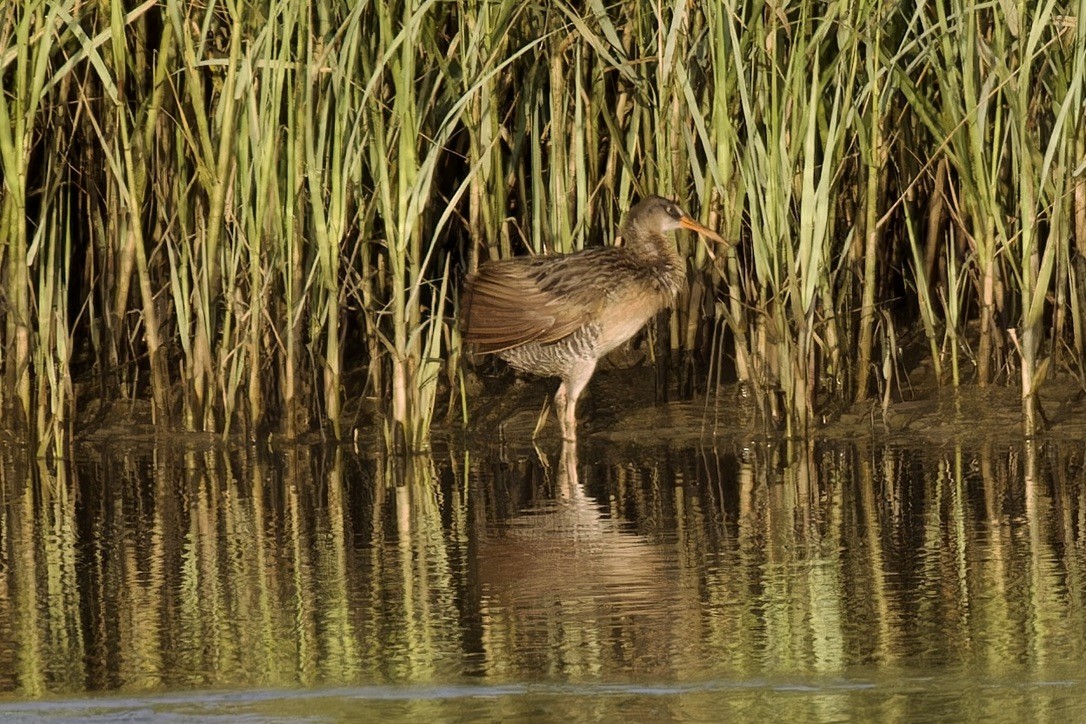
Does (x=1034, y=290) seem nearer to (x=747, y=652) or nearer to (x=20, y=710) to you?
(x=747, y=652)

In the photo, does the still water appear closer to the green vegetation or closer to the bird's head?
the green vegetation

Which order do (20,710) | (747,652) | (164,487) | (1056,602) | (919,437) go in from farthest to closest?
(919,437) < (164,487) < (1056,602) < (747,652) < (20,710)

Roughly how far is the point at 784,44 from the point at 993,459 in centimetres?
194

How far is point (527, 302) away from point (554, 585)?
2.94 m

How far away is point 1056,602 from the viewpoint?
17.2ft

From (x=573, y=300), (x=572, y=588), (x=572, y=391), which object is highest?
(x=573, y=300)

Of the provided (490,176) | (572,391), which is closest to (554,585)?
(572,391)

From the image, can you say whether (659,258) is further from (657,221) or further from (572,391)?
(572,391)

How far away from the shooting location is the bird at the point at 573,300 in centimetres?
845

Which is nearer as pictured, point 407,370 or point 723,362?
point 407,370

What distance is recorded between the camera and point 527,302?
8.45 meters

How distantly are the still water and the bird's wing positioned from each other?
0.58 meters

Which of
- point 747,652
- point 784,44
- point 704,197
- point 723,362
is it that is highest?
point 784,44

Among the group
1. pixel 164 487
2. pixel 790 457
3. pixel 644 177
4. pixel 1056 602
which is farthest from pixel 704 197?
pixel 1056 602
